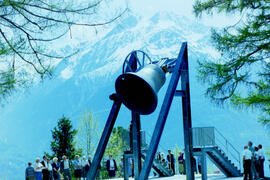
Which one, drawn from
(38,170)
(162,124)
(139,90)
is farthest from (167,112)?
(38,170)

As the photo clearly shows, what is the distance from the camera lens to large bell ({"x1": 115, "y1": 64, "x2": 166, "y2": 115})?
10477 millimetres

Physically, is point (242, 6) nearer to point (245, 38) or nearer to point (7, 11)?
point (245, 38)

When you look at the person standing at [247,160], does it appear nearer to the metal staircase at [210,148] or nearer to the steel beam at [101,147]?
the metal staircase at [210,148]

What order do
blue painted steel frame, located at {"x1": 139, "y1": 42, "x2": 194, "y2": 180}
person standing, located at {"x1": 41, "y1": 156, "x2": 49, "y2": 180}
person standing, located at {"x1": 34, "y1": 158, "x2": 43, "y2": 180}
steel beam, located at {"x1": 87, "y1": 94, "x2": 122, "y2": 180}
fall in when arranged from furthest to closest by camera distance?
person standing, located at {"x1": 41, "y1": 156, "x2": 49, "y2": 180}
person standing, located at {"x1": 34, "y1": 158, "x2": 43, "y2": 180}
steel beam, located at {"x1": 87, "y1": 94, "x2": 122, "y2": 180}
blue painted steel frame, located at {"x1": 139, "y1": 42, "x2": 194, "y2": 180}

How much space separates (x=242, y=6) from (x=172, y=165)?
12582 mm

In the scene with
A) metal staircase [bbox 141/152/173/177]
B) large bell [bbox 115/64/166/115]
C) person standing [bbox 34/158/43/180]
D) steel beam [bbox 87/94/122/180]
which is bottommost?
metal staircase [bbox 141/152/173/177]

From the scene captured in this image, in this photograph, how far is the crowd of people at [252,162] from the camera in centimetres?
1505

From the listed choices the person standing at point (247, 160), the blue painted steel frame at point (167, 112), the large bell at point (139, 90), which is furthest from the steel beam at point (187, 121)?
the large bell at point (139, 90)

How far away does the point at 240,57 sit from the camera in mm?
14969

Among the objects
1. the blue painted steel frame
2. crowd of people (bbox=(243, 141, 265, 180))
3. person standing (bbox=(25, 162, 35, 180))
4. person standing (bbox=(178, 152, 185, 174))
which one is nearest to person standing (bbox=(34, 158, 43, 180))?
person standing (bbox=(25, 162, 35, 180))

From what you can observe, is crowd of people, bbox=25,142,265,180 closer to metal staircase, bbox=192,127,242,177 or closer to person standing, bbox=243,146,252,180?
person standing, bbox=243,146,252,180

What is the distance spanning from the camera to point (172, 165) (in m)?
23.2

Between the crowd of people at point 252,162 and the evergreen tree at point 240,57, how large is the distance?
1449 millimetres

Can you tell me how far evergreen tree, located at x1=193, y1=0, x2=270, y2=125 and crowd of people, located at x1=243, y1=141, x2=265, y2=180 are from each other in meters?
1.45
